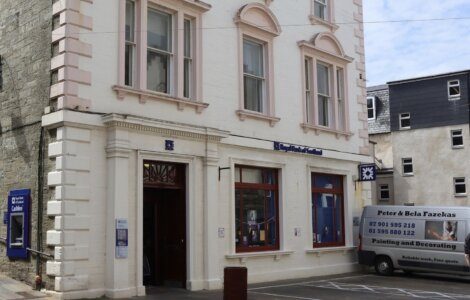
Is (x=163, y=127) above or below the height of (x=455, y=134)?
below

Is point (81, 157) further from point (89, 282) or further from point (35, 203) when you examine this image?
point (89, 282)

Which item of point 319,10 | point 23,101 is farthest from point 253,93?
point 23,101

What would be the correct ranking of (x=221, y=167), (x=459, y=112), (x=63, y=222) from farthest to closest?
1. (x=459, y=112)
2. (x=221, y=167)
3. (x=63, y=222)

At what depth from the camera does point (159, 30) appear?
15133mm

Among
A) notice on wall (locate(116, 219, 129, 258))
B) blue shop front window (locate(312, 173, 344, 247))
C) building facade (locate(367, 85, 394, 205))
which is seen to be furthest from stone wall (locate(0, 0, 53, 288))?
building facade (locate(367, 85, 394, 205))

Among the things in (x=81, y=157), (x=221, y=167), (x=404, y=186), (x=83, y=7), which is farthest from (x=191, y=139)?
(x=404, y=186)

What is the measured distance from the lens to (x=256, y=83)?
17.9m

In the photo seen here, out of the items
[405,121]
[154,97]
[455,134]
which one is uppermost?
[405,121]

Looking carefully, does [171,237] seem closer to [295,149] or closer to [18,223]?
[18,223]

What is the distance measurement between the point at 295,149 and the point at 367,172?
382 centimetres

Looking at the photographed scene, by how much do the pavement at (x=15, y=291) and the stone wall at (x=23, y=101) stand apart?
173mm

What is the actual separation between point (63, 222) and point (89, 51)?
3.77 m

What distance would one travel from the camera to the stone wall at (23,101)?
13.6 metres

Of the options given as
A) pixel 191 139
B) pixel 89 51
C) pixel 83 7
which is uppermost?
pixel 83 7
